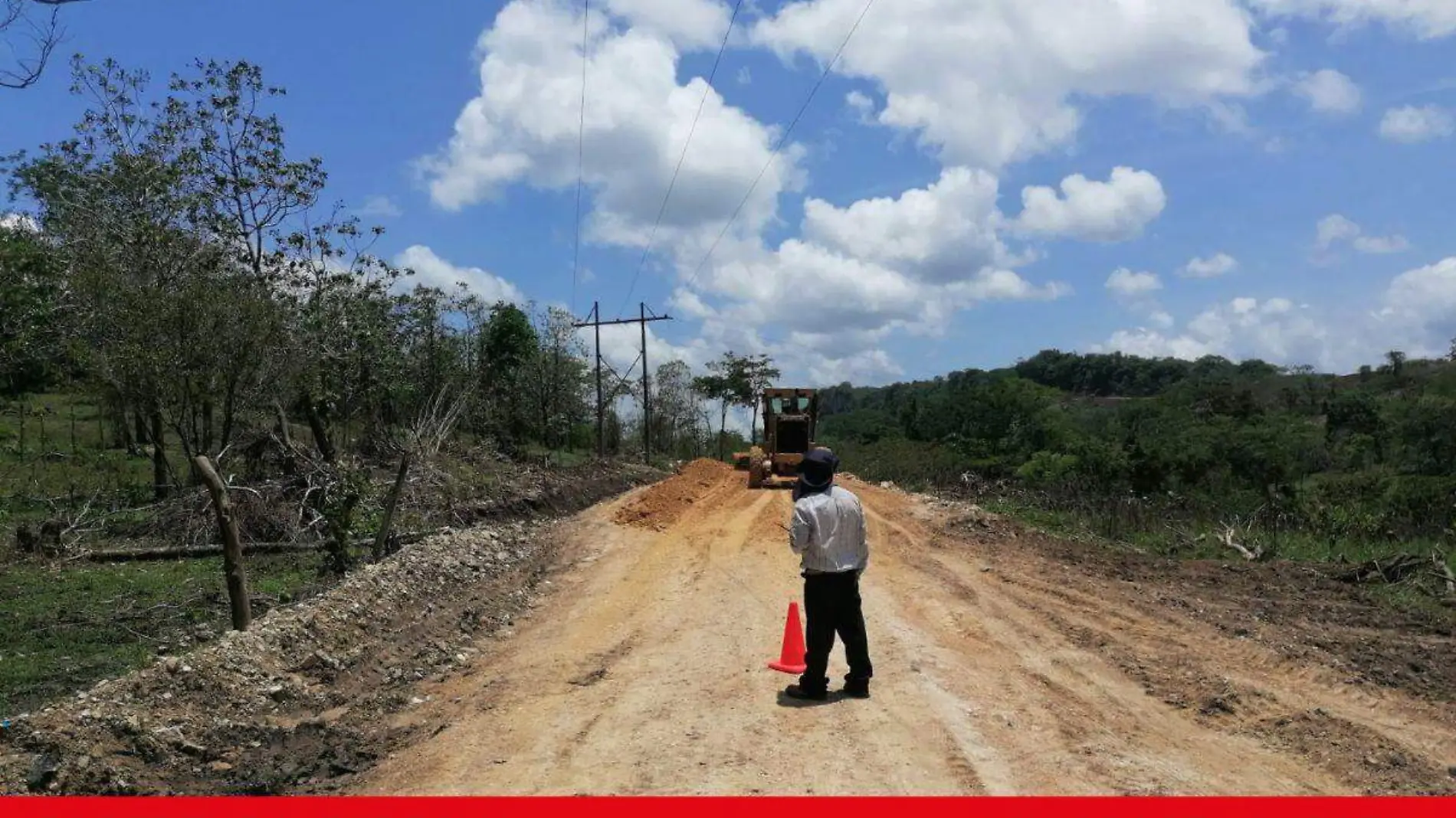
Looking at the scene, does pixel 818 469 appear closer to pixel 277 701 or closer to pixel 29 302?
pixel 277 701

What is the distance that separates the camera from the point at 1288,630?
9.47 metres

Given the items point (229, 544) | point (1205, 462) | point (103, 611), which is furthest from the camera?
point (1205, 462)

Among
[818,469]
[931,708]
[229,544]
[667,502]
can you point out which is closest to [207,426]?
[229,544]

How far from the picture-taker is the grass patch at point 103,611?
8.58 m

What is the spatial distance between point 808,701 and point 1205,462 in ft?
73.7

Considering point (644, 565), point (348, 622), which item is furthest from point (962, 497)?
point (348, 622)

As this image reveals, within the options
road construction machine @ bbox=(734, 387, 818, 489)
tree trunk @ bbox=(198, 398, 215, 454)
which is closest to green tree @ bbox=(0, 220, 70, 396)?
tree trunk @ bbox=(198, 398, 215, 454)

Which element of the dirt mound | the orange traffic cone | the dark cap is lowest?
the orange traffic cone

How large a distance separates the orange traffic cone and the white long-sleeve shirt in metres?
0.98

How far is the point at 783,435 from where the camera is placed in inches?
971

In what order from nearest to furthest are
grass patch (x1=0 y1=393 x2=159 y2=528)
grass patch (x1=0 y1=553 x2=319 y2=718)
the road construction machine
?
grass patch (x1=0 y1=553 x2=319 y2=718) → grass patch (x1=0 y1=393 x2=159 y2=528) → the road construction machine

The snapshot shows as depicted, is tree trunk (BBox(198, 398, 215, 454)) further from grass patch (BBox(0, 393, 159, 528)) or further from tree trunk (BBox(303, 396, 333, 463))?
grass patch (BBox(0, 393, 159, 528))

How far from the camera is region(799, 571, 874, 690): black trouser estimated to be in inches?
265

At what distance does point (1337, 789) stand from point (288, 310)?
42.9 ft
